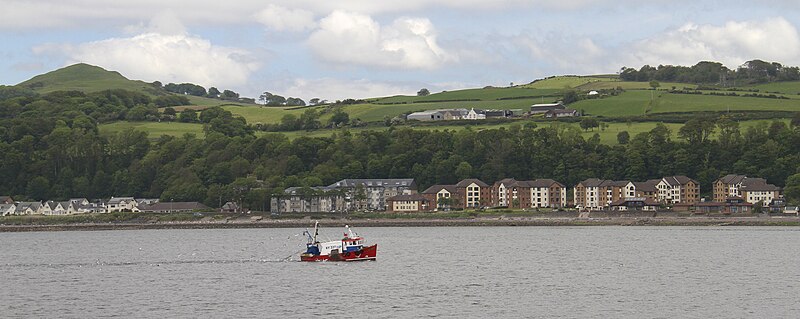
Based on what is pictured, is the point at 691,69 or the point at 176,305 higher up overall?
the point at 691,69

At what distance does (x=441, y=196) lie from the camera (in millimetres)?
115938

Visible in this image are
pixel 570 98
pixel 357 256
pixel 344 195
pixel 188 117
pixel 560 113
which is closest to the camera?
pixel 357 256

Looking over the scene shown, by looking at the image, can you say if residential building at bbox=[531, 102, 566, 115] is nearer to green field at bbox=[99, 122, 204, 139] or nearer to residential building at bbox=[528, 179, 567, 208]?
residential building at bbox=[528, 179, 567, 208]

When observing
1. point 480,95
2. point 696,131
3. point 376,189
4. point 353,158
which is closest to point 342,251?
point 376,189

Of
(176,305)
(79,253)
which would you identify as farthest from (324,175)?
(176,305)

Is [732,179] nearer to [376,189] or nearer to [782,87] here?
[376,189]

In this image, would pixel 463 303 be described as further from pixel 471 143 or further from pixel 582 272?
Answer: pixel 471 143

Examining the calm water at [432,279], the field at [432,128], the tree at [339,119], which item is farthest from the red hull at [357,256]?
the tree at [339,119]

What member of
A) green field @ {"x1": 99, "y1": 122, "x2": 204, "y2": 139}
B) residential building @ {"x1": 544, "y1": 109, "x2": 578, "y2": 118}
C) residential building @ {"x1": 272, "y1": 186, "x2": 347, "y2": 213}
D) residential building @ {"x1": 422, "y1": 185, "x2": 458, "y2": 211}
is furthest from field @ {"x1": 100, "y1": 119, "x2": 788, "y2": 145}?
residential building @ {"x1": 272, "y1": 186, "x2": 347, "y2": 213}

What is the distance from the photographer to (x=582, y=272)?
50.5 meters

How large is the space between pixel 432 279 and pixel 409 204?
66160mm

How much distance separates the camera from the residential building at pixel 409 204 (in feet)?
375

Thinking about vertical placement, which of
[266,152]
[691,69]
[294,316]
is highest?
[691,69]

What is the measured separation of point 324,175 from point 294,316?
286 feet
